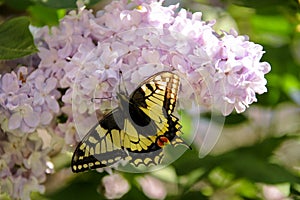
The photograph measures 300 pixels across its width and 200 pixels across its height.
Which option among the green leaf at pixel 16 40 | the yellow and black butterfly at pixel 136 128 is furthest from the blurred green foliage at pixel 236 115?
the yellow and black butterfly at pixel 136 128

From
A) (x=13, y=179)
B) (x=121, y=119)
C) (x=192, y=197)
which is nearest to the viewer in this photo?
(x=121, y=119)

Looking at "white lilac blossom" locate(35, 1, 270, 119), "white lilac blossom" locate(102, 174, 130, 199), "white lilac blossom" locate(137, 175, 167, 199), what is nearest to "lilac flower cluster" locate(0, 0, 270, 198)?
"white lilac blossom" locate(35, 1, 270, 119)

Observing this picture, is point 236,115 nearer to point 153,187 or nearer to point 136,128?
point 153,187

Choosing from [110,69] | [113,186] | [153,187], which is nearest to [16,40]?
[110,69]

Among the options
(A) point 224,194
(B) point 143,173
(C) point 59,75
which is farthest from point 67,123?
(A) point 224,194

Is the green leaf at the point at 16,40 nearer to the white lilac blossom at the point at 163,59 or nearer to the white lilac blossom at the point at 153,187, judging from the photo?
the white lilac blossom at the point at 163,59

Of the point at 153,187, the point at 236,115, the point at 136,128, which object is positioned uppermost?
the point at 136,128

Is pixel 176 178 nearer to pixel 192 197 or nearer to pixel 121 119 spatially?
pixel 192 197
